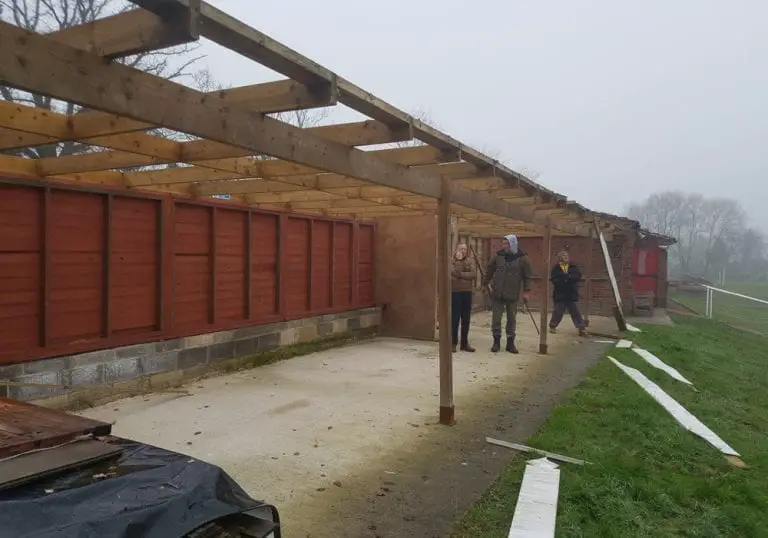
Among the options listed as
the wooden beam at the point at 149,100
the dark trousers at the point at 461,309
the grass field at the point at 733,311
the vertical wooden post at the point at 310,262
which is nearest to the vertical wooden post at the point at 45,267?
the wooden beam at the point at 149,100

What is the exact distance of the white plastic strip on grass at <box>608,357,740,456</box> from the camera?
14.5ft

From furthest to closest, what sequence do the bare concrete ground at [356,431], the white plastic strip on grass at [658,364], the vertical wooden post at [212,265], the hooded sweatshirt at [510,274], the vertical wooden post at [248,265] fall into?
the hooded sweatshirt at [510,274]
the vertical wooden post at [248,265]
the white plastic strip on grass at [658,364]
the vertical wooden post at [212,265]
the bare concrete ground at [356,431]

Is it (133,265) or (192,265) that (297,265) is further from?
(133,265)

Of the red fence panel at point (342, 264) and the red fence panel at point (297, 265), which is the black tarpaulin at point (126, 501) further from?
the red fence panel at point (342, 264)

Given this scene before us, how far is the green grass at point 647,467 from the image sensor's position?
3021 millimetres

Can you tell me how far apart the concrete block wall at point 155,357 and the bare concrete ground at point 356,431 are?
0.33 m

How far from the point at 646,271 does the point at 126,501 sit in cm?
1644

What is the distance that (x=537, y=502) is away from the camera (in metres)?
3.17

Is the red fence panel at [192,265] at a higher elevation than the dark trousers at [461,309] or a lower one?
higher

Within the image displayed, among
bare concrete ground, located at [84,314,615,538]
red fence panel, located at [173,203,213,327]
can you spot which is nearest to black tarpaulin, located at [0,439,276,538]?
bare concrete ground, located at [84,314,615,538]

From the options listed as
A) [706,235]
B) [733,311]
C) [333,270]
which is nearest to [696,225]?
[706,235]

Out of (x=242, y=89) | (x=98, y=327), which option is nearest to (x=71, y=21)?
(x=98, y=327)

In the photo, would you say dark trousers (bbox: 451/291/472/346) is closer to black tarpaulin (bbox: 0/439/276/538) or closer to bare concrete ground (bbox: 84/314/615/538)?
bare concrete ground (bbox: 84/314/615/538)

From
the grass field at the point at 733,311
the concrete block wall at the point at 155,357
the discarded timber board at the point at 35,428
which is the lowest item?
the grass field at the point at 733,311
